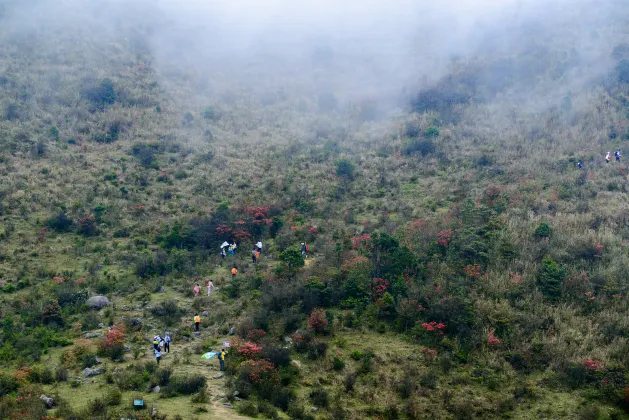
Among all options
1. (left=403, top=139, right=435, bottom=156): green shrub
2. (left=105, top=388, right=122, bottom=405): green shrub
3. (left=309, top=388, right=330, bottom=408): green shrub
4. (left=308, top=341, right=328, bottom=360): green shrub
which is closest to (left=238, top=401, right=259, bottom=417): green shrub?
(left=309, top=388, right=330, bottom=408): green shrub

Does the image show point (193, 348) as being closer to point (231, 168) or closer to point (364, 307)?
point (364, 307)

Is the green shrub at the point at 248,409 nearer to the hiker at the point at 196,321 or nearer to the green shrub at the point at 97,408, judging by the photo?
the green shrub at the point at 97,408

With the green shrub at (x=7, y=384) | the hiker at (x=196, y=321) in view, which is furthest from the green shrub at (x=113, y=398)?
the hiker at (x=196, y=321)

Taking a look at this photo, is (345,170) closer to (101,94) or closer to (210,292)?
(210,292)

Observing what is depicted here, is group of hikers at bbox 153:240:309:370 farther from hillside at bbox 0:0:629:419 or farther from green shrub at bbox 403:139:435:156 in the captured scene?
green shrub at bbox 403:139:435:156

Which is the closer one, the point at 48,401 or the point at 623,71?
the point at 48,401

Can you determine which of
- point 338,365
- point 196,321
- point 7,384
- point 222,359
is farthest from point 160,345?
→ point 338,365

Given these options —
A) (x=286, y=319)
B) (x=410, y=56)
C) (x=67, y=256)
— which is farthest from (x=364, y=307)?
(x=410, y=56)
